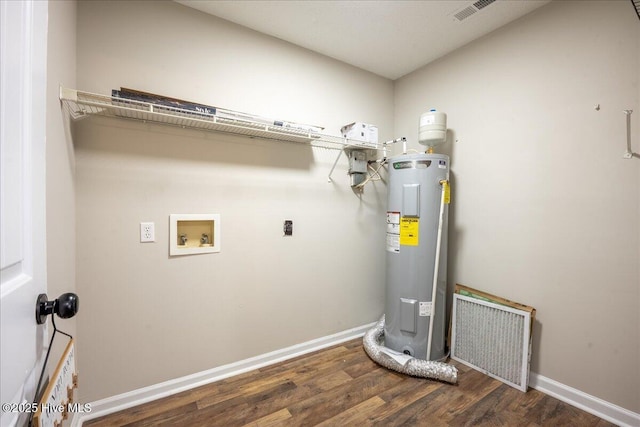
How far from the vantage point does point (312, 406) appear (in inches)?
68.1

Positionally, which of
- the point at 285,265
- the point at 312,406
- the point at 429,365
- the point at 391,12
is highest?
the point at 391,12

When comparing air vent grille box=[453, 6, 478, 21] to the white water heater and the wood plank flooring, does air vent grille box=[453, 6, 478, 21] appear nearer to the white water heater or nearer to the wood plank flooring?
the white water heater

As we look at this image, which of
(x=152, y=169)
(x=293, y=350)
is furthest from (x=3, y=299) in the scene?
(x=293, y=350)

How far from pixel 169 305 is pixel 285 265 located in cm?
87

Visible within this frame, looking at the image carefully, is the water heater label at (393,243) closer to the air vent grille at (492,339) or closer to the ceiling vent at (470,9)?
the air vent grille at (492,339)

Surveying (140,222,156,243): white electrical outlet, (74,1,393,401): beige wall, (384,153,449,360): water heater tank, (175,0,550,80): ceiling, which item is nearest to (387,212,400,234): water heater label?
(384,153,449,360): water heater tank

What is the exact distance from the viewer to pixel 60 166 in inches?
51.2

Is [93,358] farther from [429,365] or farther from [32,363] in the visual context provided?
[429,365]

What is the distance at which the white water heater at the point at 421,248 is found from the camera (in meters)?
2.12

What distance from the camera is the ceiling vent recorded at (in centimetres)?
182

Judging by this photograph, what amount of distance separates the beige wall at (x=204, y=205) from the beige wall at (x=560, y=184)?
1048 millimetres

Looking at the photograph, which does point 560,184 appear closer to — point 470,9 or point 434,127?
point 434,127

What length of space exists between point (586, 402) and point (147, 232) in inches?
116

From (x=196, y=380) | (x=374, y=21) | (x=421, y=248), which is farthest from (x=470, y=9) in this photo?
(x=196, y=380)
